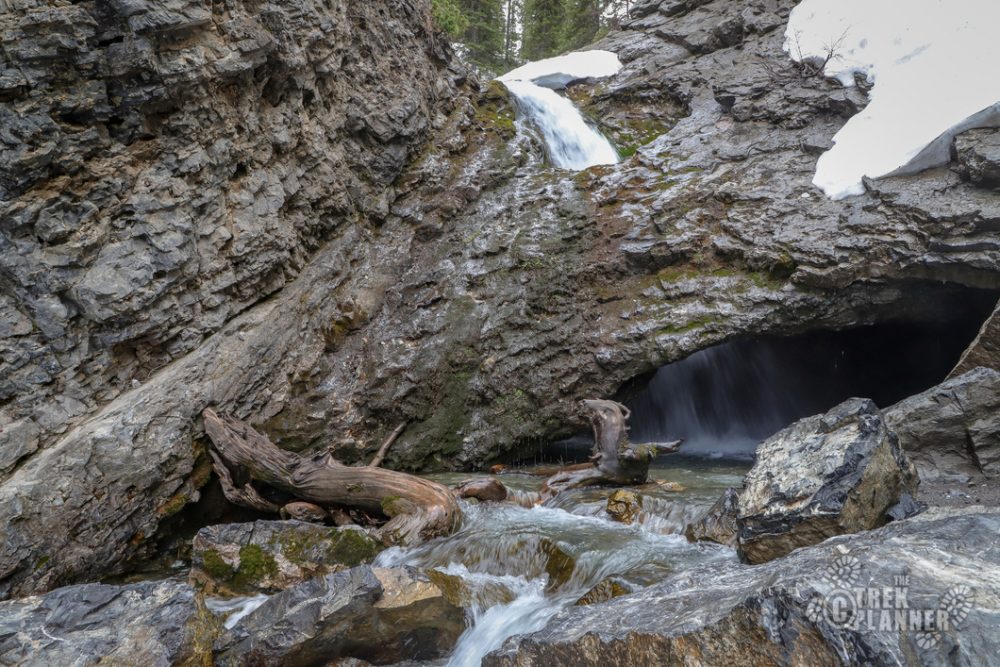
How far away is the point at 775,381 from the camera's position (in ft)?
40.8

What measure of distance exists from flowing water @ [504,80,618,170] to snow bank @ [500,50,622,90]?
4.84 ft

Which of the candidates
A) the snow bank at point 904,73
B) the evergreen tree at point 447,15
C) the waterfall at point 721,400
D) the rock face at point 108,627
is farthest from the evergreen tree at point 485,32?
the rock face at point 108,627

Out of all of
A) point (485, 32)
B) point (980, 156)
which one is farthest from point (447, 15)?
point (980, 156)

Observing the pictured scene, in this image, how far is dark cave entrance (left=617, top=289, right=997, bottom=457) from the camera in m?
11.5

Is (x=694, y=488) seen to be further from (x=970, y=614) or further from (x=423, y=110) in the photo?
(x=423, y=110)

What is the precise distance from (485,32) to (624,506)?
2312 cm

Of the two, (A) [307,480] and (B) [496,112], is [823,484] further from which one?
(B) [496,112]

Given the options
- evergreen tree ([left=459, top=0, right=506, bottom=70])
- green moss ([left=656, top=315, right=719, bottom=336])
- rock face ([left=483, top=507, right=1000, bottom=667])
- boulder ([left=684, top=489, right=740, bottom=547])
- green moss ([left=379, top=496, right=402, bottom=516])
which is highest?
evergreen tree ([left=459, top=0, right=506, bottom=70])

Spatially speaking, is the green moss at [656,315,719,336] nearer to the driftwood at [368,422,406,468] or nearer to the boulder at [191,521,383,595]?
the driftwood at [368,422,406,468]

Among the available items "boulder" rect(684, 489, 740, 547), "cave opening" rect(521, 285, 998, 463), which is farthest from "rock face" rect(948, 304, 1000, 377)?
"boulder" rect(684, 489, 740, 547)

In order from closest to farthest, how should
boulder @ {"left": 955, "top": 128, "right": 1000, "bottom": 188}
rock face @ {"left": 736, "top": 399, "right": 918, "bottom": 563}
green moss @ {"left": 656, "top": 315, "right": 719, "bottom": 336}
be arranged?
rock face @ {"left": 736, "top": 399, "right": 918, "bottom": 563} → boulder @ {"left": 955, "top": 128, "right": 1000, "bottom": 188} → green moss @ {"left": 656, "top": 315, "right": 719, "bottom": 336}

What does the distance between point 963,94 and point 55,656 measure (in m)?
13.2

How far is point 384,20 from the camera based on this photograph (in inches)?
458

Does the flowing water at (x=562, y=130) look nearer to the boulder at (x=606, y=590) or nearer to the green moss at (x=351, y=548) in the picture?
the green moss at (x=351, y=548)
